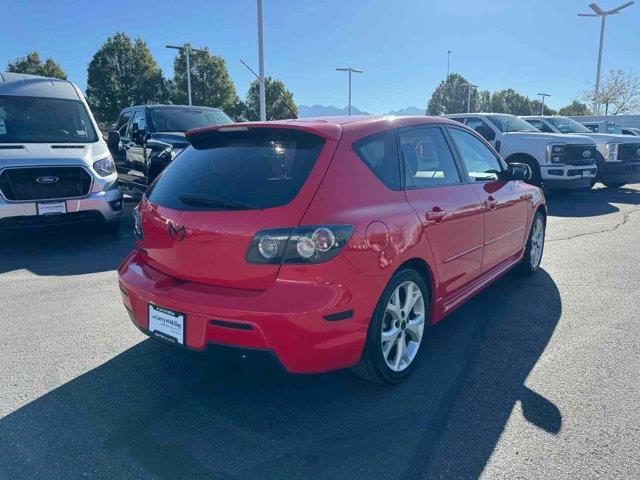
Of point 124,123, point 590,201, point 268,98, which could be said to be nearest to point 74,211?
point 124,123

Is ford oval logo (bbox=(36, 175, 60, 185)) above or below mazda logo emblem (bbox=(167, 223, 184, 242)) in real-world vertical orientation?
above

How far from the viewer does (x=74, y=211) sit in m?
6.46

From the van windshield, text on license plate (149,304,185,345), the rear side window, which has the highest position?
the van windshield

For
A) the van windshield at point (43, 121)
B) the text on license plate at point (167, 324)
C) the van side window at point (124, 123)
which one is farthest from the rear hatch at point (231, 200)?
the van side window at point (124, 123)

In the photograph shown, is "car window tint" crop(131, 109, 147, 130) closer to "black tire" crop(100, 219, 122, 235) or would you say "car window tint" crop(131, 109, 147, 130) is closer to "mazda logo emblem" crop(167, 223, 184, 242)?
"black tire" crop(100, 219, 122, 235)

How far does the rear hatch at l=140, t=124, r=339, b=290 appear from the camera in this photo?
265 cm

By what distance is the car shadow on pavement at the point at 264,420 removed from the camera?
2.41 m

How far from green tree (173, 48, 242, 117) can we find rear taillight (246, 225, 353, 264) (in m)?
37.5

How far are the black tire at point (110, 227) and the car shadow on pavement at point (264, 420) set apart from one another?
13.0 feet

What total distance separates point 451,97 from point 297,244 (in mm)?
83090

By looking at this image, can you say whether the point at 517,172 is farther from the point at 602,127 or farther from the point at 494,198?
the point at 602,127

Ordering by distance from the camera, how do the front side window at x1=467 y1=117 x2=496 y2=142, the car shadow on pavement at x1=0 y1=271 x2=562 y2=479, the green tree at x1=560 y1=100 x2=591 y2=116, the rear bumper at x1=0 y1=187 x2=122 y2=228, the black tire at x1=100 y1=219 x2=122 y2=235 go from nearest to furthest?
the car shadow on pavement at x1=0 y1=271 x2=562 y2=479
the rear bumper at x1=0 y1=187 x2=122 y2=228
the black tire at x1=100 y1=219 x2=122 y2=235
the front side window at x1=467 y1=117 x2=496 y2=142
the green tree at x1=560 y1=100 x2=591 y2=116

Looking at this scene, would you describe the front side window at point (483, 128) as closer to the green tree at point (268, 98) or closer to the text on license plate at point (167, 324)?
the text on license plate at point (167, 324)

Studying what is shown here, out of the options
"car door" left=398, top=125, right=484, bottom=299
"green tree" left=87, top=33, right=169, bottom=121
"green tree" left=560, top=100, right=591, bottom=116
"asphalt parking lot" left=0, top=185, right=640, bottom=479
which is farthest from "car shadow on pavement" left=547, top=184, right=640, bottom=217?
"green tree" left=560, top=100, right=591, bottom=116
